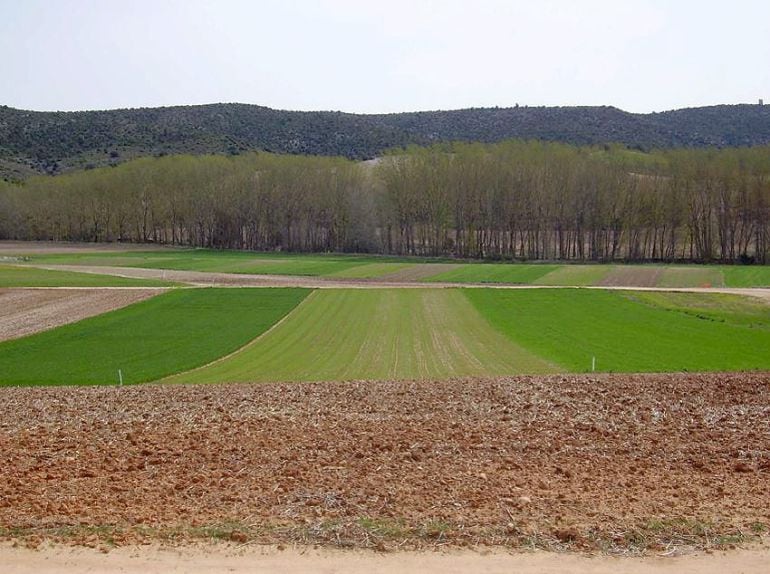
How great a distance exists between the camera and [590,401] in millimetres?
16438

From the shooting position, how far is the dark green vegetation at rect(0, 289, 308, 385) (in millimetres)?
26625

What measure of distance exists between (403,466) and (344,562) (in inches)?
141

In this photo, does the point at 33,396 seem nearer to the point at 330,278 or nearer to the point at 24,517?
the point at 24,517

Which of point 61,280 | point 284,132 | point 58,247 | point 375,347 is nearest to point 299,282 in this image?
point 61,280

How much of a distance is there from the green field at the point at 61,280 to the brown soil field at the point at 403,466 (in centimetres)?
4264

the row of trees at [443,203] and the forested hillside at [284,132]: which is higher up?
the forested hillside at [284,132]

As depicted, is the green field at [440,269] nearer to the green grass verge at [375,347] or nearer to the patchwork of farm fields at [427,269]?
→ the patchwork of farm fields at [427,269]

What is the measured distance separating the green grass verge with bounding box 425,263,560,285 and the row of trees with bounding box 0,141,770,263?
18533 millimetres

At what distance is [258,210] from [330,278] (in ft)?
149

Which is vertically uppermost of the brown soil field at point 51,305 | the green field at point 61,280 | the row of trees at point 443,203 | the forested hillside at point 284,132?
the forested hillside at point 284,132

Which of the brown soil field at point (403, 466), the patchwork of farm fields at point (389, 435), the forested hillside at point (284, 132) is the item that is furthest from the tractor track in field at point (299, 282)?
the forested hillside at point (284, 132)

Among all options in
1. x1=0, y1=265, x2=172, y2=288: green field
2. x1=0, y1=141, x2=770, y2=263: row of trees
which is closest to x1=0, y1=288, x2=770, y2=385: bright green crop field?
x1=0, y1=265, x2=172, y2=288: green field

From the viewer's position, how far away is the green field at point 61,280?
191 feet

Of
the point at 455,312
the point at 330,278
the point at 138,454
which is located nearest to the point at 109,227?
the point at 330,278
